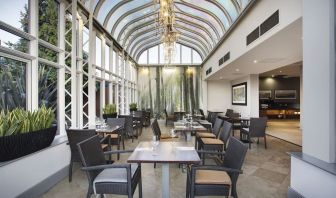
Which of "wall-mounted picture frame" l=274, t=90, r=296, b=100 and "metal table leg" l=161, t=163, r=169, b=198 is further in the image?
"wall-mounted picture frame" l=274, t=90, r=296, b=100

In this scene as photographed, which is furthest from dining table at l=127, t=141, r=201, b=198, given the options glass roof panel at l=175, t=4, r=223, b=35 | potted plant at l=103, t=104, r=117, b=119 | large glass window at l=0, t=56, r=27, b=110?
glass roof panel at l=175, t=4, r=223, b=35

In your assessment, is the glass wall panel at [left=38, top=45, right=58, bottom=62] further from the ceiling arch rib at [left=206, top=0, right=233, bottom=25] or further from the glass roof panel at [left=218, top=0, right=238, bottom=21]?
the ceiling arch rib at [left=206, top=0, right=233, bottom=25]

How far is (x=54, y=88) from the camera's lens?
454 centimetres

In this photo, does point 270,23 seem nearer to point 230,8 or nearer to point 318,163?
point 318,163

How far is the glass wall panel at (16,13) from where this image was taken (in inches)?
126

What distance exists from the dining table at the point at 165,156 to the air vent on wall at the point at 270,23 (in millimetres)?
2849

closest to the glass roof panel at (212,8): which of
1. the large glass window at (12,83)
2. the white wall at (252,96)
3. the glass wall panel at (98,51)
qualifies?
the white wall at (252,96)

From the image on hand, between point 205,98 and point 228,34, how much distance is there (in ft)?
24.6

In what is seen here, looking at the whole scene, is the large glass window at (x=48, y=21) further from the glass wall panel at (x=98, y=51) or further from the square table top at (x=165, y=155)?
the square table top at (x=165, y=155)

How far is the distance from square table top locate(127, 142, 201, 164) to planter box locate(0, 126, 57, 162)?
5.06 feet

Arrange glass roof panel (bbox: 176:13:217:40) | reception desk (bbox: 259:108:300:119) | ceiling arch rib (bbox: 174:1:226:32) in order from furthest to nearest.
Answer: reception desk (bbox: 259:108:300:119), glass roof panel (bbox: 176:13:217:40), ceiling arch rib (bbox: 174:1:226:32)

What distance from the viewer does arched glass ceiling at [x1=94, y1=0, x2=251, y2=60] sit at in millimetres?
7012

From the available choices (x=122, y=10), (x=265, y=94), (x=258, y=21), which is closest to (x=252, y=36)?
(x=258, y=21)

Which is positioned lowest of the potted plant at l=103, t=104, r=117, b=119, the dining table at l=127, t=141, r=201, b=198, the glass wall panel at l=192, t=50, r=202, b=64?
the dining table at l=127, t=141, r=201, b=198
